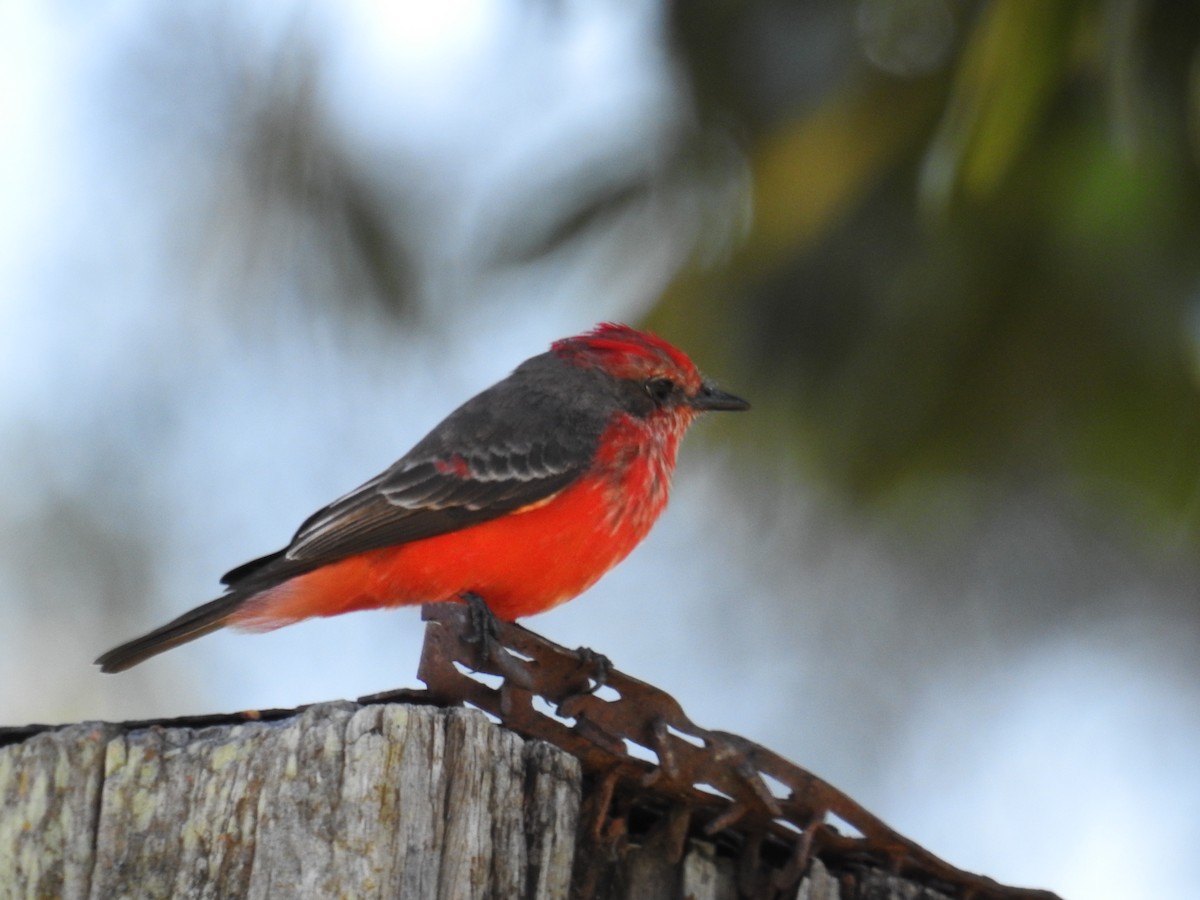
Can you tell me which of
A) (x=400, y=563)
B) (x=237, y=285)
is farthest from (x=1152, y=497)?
(x=237, y=285)

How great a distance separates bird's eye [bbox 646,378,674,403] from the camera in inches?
220

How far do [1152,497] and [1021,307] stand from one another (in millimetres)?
1052

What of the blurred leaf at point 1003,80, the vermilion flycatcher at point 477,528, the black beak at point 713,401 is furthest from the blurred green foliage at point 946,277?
the vermilion flycatcher at point 477,528

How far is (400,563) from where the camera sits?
465 cm

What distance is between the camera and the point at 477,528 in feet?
15.3

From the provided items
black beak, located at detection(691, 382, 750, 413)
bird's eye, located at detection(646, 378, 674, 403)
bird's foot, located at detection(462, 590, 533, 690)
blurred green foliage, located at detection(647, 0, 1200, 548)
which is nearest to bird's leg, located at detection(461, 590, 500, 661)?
bird's foot, located at detection(462, 590, 533, 690)

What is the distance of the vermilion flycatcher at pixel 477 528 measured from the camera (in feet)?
15.0

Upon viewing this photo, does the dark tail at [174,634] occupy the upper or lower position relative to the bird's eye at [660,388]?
lower

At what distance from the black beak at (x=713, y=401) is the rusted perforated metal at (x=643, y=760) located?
10.00ft

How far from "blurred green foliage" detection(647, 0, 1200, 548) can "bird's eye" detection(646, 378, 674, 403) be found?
1.21m

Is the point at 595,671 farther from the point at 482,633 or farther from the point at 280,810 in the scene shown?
the point at 280,810

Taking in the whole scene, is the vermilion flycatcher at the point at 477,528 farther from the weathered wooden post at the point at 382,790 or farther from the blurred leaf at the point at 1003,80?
the weathered wooden post at the point at 382,790

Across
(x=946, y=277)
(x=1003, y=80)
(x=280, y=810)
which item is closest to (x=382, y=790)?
(x=280, y=810)

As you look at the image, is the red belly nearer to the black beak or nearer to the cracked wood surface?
the black beak
